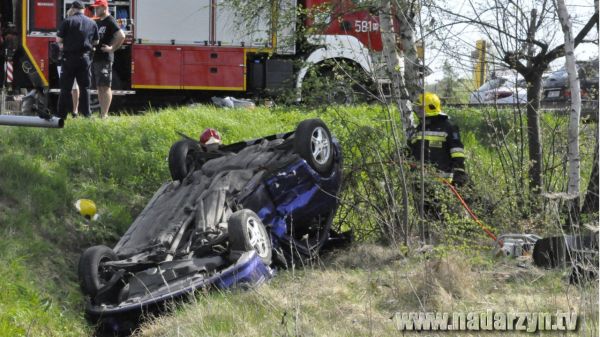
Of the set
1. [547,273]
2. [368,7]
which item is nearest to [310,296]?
[547,273]

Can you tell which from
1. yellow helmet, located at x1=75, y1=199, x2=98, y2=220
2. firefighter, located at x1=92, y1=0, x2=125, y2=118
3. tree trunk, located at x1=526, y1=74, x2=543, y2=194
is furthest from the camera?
firefighter, located at x1=92, y1=0, x2=125, y2=118

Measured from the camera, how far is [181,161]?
994 centimetres

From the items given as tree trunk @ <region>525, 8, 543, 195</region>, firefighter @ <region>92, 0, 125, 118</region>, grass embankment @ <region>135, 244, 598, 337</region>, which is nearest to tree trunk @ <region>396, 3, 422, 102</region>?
tree trunk @ <region>525, 8, 543, 195</region>

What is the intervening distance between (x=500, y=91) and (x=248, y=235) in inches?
194

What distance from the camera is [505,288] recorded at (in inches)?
297

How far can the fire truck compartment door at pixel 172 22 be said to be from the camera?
18.5 metres

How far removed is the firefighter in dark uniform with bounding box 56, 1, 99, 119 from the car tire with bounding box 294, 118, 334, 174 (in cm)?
409

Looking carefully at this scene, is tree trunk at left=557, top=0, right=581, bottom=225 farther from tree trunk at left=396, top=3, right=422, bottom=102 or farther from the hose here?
tree trunk at left=396, top=3, right=422, bottom=102

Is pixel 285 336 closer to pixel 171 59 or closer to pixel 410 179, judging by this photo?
pixel 410 179

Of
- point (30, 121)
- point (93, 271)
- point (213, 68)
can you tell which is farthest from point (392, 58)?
point (213, 68)

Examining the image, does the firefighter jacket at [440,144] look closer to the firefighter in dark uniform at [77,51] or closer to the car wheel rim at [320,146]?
the car wheel rim at [320,146]

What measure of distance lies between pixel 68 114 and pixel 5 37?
553 cm

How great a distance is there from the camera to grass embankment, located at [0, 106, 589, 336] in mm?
6992

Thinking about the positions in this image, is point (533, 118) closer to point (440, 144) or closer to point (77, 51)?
point (440, 144)
